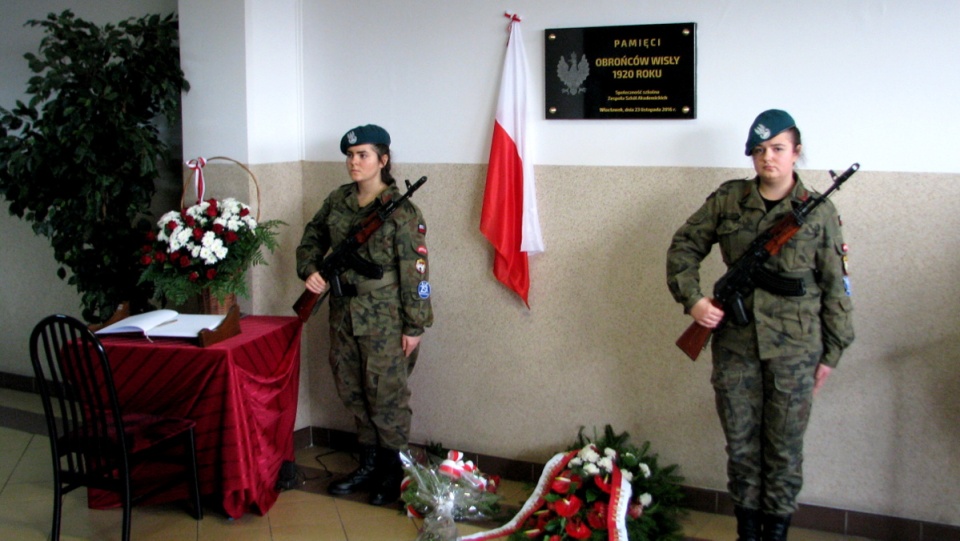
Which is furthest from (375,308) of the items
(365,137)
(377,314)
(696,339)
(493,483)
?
(696,339)

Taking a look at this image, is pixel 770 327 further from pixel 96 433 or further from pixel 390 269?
pixel 96 433

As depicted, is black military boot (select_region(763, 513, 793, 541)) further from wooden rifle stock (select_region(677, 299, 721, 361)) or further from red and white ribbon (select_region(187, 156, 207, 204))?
red and white ribbon (select_region(187, 156, 207, 204))

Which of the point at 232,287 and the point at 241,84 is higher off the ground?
the point at 241,84

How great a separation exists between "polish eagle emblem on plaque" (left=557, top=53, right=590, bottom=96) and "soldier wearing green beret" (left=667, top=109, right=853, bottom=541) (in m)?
0.84

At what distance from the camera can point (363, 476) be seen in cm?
391

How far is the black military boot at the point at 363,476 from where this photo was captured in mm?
3895

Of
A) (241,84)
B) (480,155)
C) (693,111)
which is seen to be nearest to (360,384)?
(480,155)

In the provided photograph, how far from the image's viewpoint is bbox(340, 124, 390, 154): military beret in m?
3.68

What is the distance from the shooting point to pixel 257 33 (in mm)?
4094

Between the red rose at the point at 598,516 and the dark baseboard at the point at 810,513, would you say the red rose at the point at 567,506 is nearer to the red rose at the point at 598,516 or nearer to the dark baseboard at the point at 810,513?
the red rose at the point at 598,516

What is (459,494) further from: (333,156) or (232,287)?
(333,156)

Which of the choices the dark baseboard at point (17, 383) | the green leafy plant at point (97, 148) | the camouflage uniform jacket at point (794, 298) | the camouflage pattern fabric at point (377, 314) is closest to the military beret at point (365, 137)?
the camouflage pattern fabric at point (377, 314)

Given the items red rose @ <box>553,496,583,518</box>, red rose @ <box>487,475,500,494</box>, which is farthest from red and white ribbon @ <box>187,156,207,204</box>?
red rose @ <box>553,496,583,518</box>

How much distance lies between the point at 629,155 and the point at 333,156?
4.88 ft
